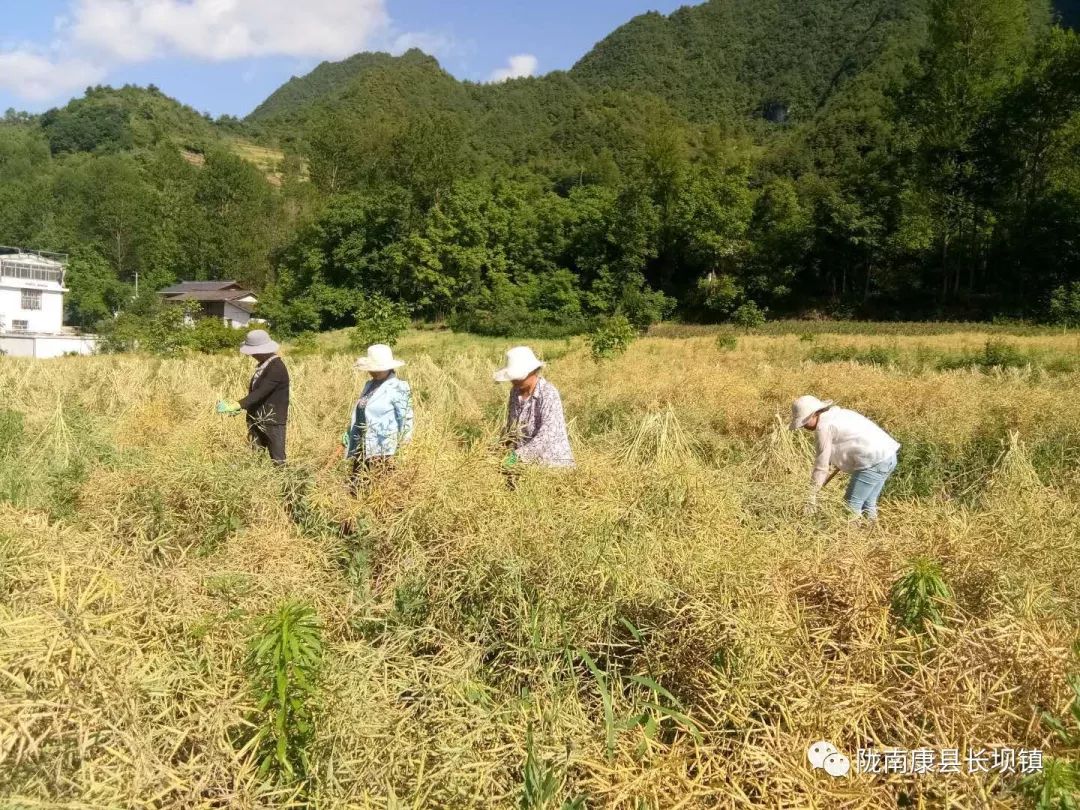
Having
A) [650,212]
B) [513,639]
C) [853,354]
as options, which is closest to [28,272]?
[650,212]

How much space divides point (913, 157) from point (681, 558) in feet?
139

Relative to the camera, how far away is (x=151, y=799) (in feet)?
5.42

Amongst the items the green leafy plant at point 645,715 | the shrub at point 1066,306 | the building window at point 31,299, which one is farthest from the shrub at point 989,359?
the building window at point 31,299

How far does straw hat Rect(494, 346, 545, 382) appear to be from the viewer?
4.34 metres

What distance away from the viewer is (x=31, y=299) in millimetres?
48969

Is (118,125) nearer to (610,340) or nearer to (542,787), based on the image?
(610,340)

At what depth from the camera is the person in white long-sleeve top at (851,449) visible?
14.5 feet

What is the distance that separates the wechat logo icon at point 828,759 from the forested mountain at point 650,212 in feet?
109

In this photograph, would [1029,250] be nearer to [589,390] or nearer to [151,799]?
[589,390]

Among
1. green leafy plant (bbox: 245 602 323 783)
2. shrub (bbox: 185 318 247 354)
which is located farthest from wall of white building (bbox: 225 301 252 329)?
green leafy plant (bbox: 245 602 323 783)

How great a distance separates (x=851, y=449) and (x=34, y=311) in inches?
2283

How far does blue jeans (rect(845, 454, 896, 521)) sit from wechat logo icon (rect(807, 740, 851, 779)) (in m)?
2.92

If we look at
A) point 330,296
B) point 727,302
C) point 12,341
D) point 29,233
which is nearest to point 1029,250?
point 727,302

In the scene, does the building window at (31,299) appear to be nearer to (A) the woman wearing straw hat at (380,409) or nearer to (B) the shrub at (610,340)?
(B) the shrub at (610,340)
